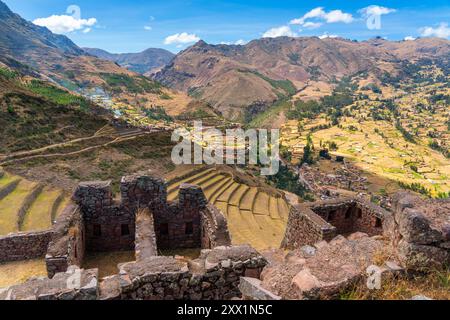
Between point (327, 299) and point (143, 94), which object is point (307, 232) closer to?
point (327, 299)

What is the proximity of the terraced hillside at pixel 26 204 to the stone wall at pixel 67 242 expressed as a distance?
1028 centimetres

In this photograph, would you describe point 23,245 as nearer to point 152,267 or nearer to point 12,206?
point 152,267

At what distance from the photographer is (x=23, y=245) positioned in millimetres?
12203

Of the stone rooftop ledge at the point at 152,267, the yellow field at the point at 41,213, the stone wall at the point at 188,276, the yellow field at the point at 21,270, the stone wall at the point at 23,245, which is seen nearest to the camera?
the stone wall at the point at 188,276

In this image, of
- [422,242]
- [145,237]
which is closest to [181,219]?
[145,237]

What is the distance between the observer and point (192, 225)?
45.4 feet

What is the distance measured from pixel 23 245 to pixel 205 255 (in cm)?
885

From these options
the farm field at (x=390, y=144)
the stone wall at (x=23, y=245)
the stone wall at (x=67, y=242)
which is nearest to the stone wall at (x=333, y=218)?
the stone wall at (x=67, y=242)

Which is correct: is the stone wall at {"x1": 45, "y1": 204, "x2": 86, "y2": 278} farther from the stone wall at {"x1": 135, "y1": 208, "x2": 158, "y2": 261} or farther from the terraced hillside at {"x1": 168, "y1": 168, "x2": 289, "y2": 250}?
→ the terraced hillside at {"x1": 168, "y1": 168, "x2": 289, "y2": 250}

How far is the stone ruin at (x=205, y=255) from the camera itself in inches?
215

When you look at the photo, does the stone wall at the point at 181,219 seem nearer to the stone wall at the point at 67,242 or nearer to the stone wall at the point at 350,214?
the stone wall at the point at 67,242

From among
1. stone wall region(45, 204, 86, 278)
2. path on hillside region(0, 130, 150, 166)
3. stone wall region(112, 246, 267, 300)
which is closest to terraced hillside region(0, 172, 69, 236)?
path on hillside region(0, 130, 150, 166)

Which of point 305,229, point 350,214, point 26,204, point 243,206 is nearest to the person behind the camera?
point 305,229

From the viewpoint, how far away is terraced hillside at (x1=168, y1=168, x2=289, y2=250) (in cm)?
2789
